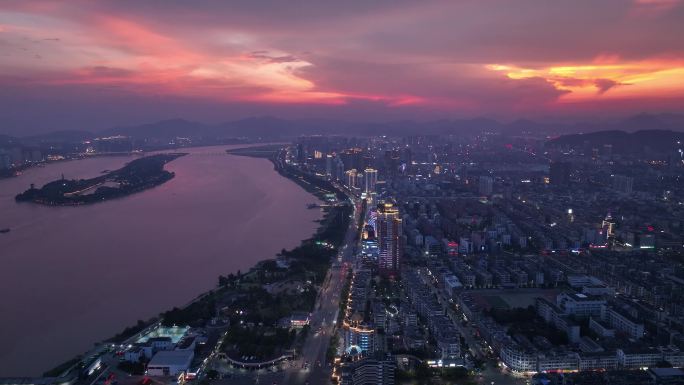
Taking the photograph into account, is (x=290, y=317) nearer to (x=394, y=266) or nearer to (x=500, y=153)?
(x=394, y=266)

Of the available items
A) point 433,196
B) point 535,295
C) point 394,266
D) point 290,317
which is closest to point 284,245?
point 394,266

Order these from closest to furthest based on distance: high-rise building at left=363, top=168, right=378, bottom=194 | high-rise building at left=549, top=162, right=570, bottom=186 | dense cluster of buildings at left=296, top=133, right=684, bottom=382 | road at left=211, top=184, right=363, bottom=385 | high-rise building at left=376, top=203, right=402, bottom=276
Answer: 1. road at left=211, top=184, right=363, bottom=385
2. dense cluster of buildings at left=296, top=133, right=684, bottom=382
3. high-rise building at left=376, top=203, right=402, bottom=276
4. high-rise building at left=363, top=168, right=378, bottom=194
5. high-rise building at left=549, top=162, right=570, bottom=186

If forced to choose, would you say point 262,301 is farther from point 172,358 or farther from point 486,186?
point 486,186

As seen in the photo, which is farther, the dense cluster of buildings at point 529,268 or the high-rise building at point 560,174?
the high-rise building at point 560,174

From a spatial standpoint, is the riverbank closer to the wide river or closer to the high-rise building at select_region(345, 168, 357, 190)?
the wide river

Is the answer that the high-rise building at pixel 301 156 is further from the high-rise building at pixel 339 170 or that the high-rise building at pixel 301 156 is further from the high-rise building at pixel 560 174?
the high-rise building at pixel 560 174

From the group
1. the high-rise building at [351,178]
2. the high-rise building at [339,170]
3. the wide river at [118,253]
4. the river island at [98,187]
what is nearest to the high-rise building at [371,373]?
the wide river at [118,253]

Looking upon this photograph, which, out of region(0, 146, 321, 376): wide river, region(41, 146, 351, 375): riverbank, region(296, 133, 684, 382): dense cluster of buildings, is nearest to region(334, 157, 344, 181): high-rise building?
region(296, 133, 684, 382): dense cluster of buildings
